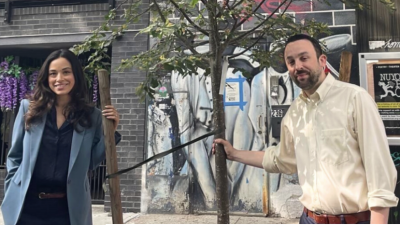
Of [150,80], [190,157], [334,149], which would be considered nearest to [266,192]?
[190,157]

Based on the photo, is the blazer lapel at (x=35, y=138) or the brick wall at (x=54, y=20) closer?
the blazer lapel at (x=35, y=138)

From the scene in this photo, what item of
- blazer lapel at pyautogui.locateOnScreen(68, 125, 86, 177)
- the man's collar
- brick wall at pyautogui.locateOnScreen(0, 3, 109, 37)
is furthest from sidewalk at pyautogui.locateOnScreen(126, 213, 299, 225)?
the man's collar

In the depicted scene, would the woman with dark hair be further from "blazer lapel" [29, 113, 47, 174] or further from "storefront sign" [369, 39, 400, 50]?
"storefront sign" [369, 39, 400, 50]

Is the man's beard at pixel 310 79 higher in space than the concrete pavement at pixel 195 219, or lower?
higher

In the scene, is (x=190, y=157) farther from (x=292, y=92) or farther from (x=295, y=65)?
(x=295, y=65)

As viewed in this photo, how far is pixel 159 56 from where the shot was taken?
109 inches

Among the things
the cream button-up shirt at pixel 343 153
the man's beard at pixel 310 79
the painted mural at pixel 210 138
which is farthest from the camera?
the painted mural at pixel 210 138

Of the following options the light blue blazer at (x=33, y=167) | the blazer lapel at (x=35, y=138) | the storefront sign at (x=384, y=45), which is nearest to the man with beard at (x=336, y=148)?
the light blue blazer at (x=33, y=167)

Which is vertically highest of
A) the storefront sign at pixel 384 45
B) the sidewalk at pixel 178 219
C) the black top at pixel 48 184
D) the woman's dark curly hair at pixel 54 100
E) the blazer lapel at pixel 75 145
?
the storefront sign at pixel 384 45

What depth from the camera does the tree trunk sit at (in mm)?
2479

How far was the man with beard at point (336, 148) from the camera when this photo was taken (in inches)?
68.1

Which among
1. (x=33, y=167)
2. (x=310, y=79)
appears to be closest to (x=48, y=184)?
(x=33, y=167)

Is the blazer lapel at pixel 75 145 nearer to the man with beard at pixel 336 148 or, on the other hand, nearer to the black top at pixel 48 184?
the black top at pixel 48 184

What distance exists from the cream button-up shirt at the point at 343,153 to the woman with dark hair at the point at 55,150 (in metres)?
1.22
